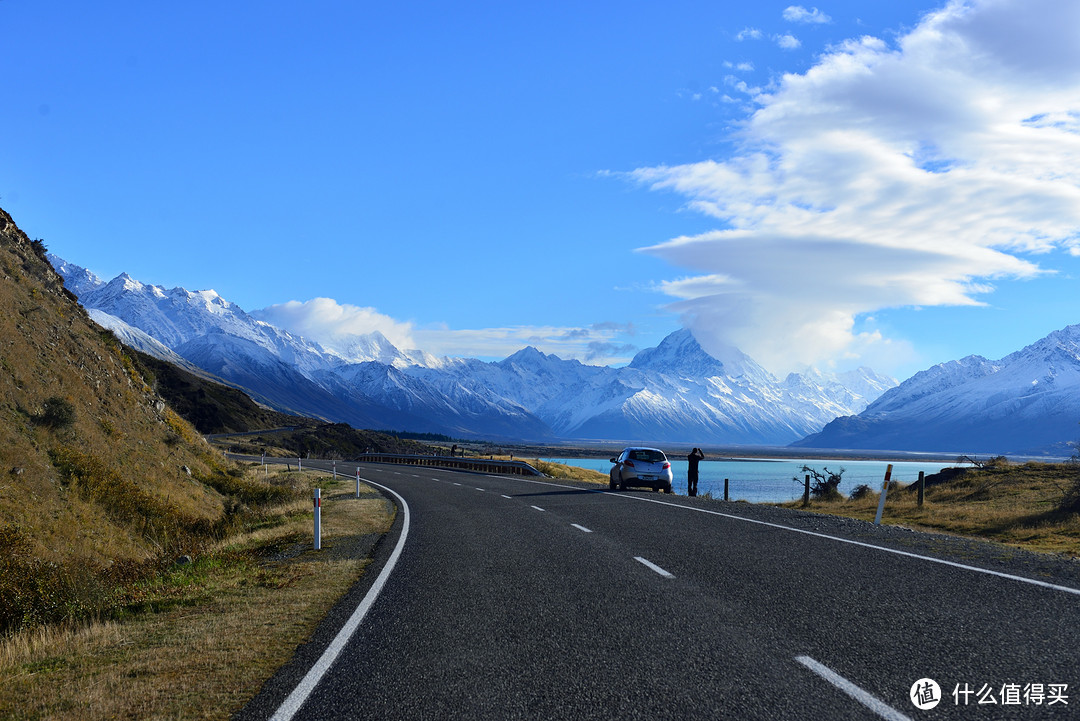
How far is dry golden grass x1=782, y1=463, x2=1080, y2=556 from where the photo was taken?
55.8ft

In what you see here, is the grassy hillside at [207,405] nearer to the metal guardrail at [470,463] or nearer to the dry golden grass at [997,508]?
the metal guardrail at [470,463]

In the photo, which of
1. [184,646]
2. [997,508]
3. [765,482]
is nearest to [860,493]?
[997,508]

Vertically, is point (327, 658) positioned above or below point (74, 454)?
below

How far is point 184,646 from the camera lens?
7062mm

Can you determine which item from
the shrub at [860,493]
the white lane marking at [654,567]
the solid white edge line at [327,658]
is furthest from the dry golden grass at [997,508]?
the solid white edge line at [327,658]

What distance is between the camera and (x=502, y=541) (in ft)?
45.5

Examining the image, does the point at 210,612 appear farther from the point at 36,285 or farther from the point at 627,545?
the point at 36,285

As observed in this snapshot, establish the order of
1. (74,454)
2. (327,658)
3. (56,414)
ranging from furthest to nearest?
(56,414), (74,454), (327,658)

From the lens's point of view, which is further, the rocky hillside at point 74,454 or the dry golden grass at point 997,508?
the dry golden grass at point 997,508

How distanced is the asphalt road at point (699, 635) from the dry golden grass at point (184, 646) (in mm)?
371

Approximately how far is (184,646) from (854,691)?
5630 millimetres

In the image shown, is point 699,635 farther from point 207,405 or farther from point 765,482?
point 207,405

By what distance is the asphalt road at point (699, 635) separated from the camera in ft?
17.0

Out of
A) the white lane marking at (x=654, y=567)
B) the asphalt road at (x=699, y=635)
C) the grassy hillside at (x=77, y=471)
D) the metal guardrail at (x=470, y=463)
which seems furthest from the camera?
the metal guardrail at (x=470, y=463)
